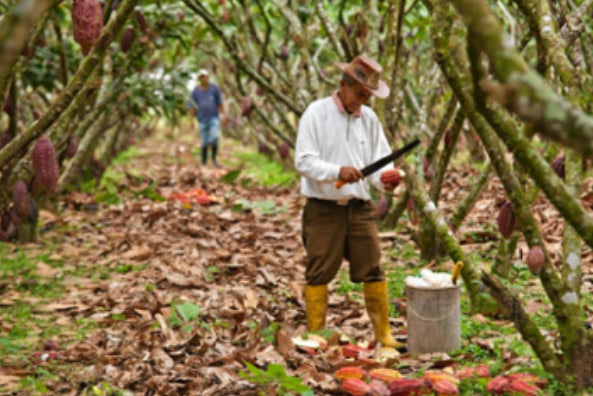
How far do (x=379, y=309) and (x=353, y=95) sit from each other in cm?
108

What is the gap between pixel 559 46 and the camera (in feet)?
9.23

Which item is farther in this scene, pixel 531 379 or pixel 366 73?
pixel 366 73

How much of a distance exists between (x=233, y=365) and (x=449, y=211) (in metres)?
3.90

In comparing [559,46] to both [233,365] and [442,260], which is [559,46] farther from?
[442,260]

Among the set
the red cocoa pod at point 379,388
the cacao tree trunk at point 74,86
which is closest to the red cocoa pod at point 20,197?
the cacao tree trunk at point 74,86

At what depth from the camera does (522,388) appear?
2533 millimetres

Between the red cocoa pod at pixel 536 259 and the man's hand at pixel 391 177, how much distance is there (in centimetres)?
99

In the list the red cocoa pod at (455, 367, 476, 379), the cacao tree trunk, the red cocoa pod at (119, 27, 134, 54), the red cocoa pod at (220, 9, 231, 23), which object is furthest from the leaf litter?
the red cocoa pod at (220, 9, 231, 23)

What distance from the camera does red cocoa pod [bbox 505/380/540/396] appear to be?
8.23 ft

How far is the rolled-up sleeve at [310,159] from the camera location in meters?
3.38

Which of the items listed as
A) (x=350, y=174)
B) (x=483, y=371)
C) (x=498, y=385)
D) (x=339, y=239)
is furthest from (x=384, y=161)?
(x=498, y=385)

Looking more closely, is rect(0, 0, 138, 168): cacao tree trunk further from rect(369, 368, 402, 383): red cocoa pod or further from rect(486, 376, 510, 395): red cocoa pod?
rect(486, 376, 510, 395): red cocoa pod

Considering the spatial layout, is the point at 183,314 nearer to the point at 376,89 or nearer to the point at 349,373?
the point at 349,373

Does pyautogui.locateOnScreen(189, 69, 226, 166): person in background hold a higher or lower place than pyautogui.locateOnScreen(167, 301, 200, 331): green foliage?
higher
